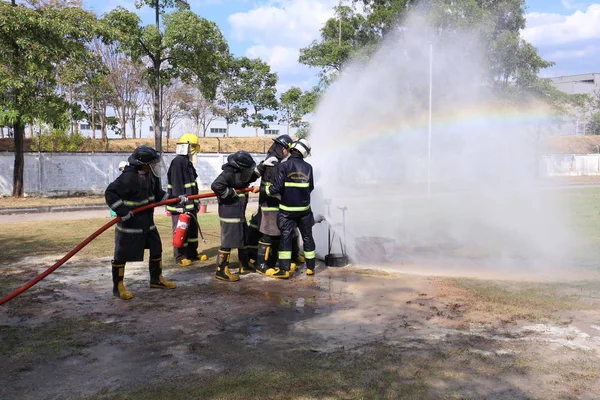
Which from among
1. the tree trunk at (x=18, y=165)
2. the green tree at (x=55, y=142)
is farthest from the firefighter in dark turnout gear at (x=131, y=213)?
the green tree at (x=55, y=142)

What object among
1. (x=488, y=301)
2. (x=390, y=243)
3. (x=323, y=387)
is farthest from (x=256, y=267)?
(x=323, y=387)

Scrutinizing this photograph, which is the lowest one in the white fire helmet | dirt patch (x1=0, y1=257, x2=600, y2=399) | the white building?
dirt patch (x1=0, y1=257, x2=600, y2=399)

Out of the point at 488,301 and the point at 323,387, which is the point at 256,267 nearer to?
the point at 488,301

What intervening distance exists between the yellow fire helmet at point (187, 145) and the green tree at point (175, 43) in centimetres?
1201

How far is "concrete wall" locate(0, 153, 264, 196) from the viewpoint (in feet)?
67.1

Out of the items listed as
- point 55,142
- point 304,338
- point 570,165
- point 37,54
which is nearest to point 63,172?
point 37,54

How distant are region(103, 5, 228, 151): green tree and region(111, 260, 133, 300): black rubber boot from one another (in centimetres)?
1428

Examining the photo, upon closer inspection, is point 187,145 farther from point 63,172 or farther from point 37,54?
point 63,172

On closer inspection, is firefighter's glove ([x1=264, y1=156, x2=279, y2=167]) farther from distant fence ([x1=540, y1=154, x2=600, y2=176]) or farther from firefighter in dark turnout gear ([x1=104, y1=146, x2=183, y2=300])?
distant fence ([x1=540, y1=154, x2=600, y2=176])

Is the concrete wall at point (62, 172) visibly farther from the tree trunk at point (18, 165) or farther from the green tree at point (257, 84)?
the green tree at point (257, 84)

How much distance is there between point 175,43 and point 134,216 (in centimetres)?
1577

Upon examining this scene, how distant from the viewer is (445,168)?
23.2m

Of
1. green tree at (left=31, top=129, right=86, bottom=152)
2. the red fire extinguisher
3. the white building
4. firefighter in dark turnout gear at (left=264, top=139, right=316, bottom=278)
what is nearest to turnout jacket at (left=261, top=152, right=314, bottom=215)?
firefighter in dark turnout gear at (left=264, top=139, right=316, bottom=278)

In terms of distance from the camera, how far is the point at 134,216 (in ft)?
20.0
